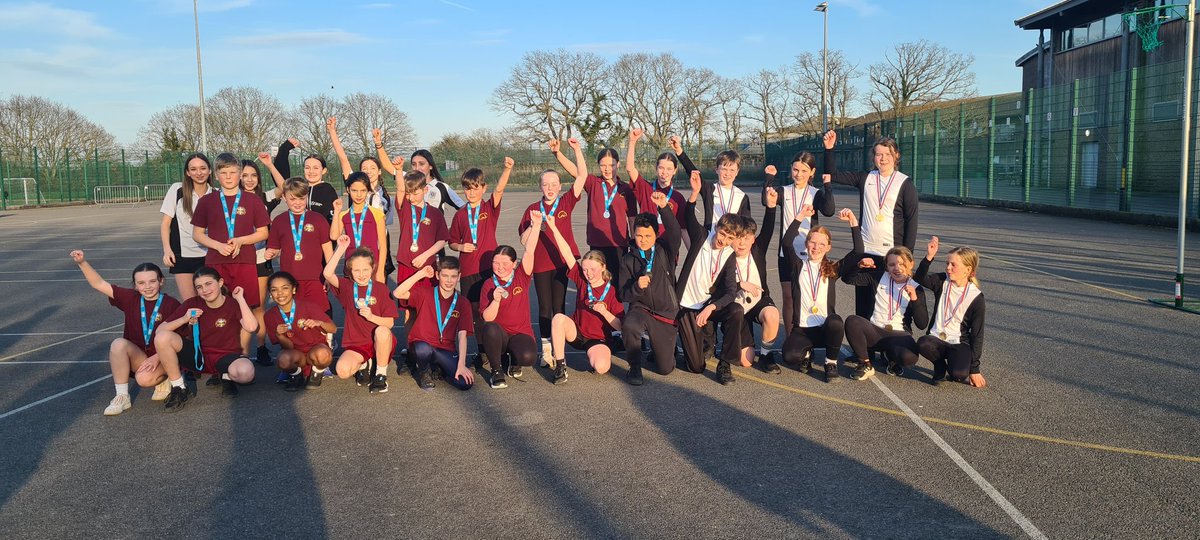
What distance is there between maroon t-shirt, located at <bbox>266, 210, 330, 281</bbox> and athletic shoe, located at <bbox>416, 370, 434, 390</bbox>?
4.36 ft

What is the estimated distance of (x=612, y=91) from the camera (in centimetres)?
6662

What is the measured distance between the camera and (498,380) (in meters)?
6.54

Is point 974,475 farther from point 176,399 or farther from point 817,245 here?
point 176,399

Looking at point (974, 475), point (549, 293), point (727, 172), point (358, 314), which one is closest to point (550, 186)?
point (549, 293)

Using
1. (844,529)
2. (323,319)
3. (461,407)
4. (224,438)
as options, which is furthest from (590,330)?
(844,529)

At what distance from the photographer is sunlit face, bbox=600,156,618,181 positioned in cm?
769

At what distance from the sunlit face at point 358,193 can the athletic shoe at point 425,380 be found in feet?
5.47

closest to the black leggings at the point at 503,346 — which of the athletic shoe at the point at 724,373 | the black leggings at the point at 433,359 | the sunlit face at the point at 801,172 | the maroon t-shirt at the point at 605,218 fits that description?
the black leggings at the point at 433,359

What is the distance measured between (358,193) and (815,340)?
13.2ft

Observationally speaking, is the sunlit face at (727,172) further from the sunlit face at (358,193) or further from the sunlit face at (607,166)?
the sunlit face at (358,193)

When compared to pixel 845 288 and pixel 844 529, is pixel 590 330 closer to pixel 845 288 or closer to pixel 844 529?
pixel 844 529

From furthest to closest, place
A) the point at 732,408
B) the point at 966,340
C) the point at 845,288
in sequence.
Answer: the point at 845,288 < the point at 966,340 < the point at 732,408

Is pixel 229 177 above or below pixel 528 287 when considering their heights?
above

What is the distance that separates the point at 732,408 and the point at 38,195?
4499 cm
